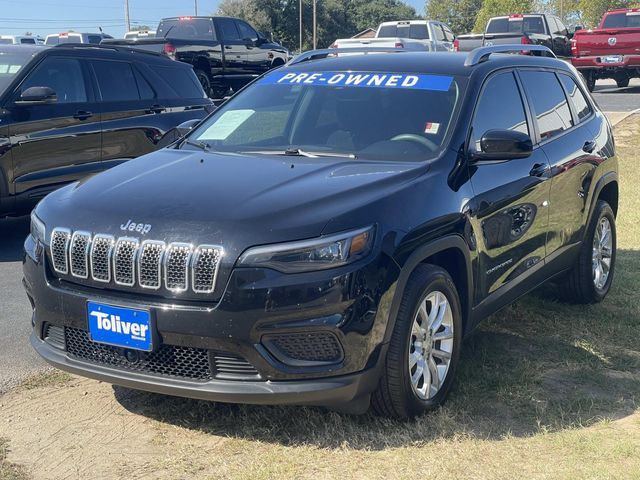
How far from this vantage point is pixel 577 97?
243 inches

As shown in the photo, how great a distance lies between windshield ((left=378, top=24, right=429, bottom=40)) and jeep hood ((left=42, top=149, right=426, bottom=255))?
2062 centimetres

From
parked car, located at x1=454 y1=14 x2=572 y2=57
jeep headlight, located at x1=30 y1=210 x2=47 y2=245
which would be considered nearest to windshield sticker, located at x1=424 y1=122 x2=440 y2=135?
jeep headlight, located at x1=30 y1=210 x2=47 y2=245

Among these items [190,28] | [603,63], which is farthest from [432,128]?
[603,63]

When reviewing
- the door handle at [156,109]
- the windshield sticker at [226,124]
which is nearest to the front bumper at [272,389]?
the windshield sticker at [226,124]

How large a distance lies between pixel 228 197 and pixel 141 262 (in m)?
0.49

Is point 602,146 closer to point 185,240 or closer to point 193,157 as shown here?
point 193,157

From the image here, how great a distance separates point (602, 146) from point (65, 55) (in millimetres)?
4969

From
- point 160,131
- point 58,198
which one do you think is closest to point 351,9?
point 160,131

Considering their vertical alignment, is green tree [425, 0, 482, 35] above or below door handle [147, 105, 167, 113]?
below

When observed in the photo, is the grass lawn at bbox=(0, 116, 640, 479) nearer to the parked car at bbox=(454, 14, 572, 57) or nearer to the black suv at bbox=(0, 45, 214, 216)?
the black suv at bbox=(0, 45, 214, 216)

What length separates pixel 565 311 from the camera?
6.09 m

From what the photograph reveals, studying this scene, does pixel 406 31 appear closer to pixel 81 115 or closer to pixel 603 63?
pixel 603 63

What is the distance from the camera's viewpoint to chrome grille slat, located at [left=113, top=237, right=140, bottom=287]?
366cm

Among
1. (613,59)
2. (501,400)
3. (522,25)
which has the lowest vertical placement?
(613,59)
